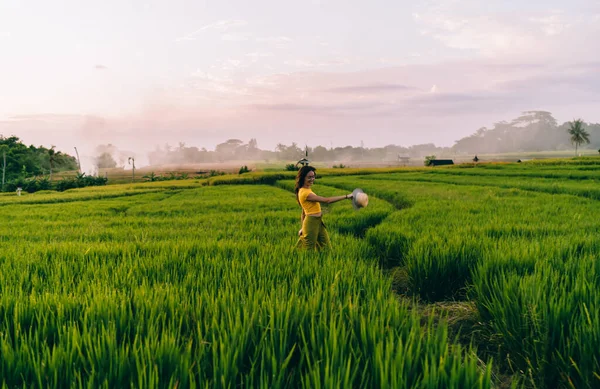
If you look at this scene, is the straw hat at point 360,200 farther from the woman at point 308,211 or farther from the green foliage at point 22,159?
the green foliage at point 22,159

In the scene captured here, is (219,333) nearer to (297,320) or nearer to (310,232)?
(297,320)

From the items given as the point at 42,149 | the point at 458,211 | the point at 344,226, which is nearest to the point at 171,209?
the point at 344,226

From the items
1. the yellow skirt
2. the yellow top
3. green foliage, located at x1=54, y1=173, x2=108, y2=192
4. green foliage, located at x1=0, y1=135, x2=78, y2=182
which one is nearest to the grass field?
the yellow skirt

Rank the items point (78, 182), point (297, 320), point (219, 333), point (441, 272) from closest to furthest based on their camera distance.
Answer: point (219, 333) < point (297, 320) < point (441, 272) < point (78, 182)

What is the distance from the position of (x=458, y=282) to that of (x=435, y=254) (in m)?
0.38

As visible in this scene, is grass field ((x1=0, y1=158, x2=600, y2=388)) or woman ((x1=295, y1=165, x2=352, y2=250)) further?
woman ((x1=295, y1=165, x2=352, y2=250))

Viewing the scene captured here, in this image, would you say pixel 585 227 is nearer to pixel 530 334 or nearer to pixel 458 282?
pixel 458 282

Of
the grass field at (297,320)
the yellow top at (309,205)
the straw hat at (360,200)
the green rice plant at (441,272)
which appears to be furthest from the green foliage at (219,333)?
the green rice plant at (441,272)

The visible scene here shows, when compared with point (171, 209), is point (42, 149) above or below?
above

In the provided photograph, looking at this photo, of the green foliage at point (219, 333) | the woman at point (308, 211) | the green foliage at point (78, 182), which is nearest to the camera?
the green foliage at point (219, 333)

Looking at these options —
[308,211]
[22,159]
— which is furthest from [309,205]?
[22,159]

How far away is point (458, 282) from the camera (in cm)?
388

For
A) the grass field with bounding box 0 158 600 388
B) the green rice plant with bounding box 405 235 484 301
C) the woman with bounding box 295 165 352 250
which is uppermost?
the woman with bounding box 295 165 352 250

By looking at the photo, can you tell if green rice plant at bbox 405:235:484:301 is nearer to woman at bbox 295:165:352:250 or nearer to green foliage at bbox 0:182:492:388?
green foliage at bbox 0:182:492:388
